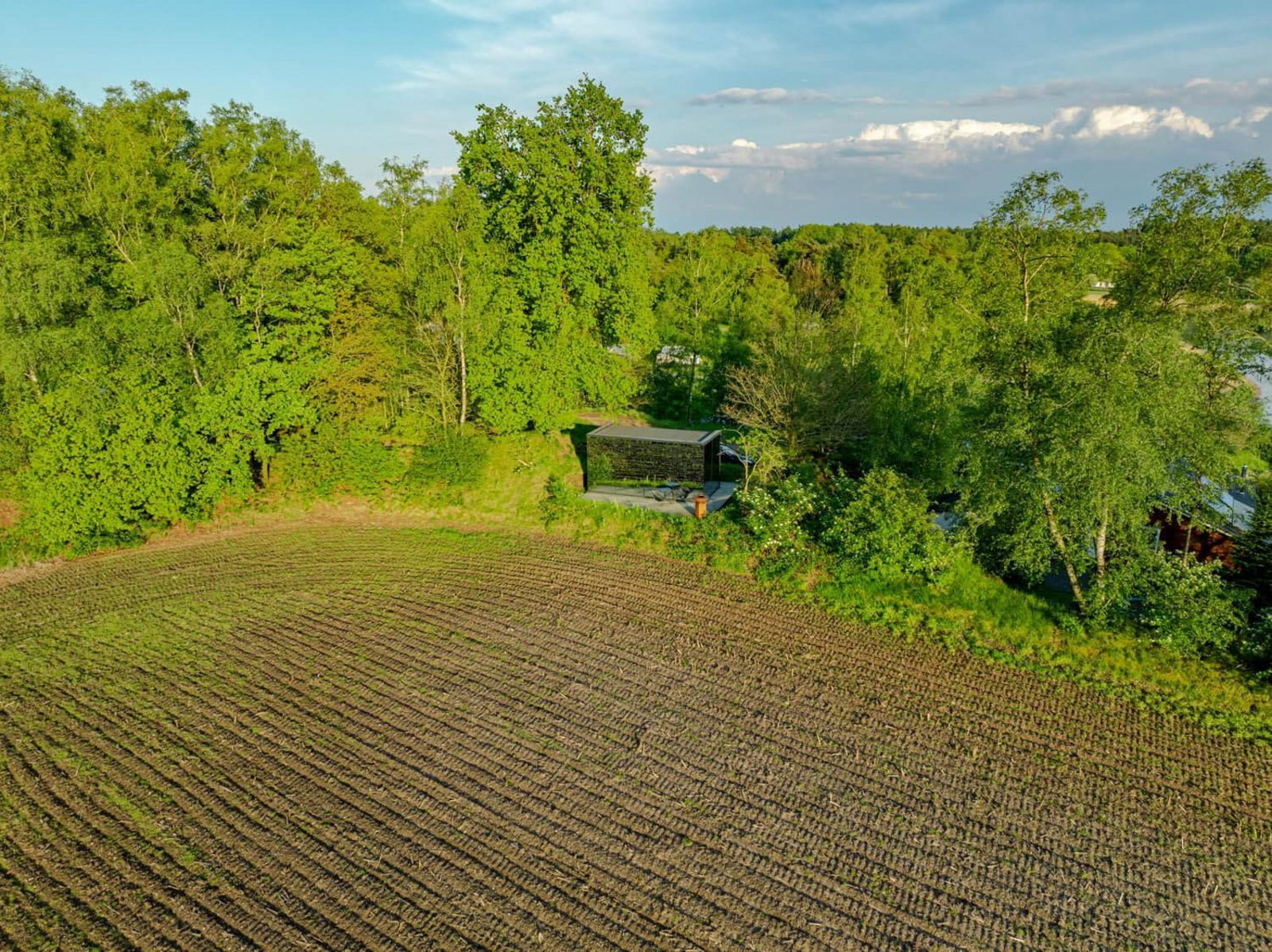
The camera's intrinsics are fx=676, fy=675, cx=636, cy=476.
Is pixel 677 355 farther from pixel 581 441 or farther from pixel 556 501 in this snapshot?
pixel 556 501

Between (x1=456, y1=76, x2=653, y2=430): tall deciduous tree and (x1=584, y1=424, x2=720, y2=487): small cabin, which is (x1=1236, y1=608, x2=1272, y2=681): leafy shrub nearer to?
(x1=584, y1=424, x2=720, y2=487): small cabin

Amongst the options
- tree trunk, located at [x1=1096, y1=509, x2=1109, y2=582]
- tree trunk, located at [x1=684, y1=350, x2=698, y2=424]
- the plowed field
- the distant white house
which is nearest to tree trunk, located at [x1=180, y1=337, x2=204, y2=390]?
the plowed field

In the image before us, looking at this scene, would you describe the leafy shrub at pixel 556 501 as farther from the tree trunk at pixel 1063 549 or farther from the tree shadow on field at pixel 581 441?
the tree trunk at pixel 1063 549

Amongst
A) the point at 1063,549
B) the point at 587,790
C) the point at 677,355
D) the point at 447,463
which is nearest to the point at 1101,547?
the point at 1063,549

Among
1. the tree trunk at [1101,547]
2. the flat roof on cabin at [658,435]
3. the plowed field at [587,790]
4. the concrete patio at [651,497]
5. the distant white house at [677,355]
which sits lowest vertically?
the plowed field at [587,790]

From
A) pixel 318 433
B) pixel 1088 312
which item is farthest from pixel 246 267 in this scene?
pixel 1088 312

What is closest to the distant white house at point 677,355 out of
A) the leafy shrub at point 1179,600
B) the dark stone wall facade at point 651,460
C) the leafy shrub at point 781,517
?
the dark stone wall facade at point 651,460

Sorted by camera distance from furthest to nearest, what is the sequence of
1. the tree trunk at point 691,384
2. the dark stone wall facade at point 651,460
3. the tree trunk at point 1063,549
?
1. the tree trunk at point 691,384
2. the dark stone wall facade at point 651,460
3. the tree trunk at point 1063,549

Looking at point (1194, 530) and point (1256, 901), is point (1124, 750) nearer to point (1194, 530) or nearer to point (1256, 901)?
point (1256, 901)
